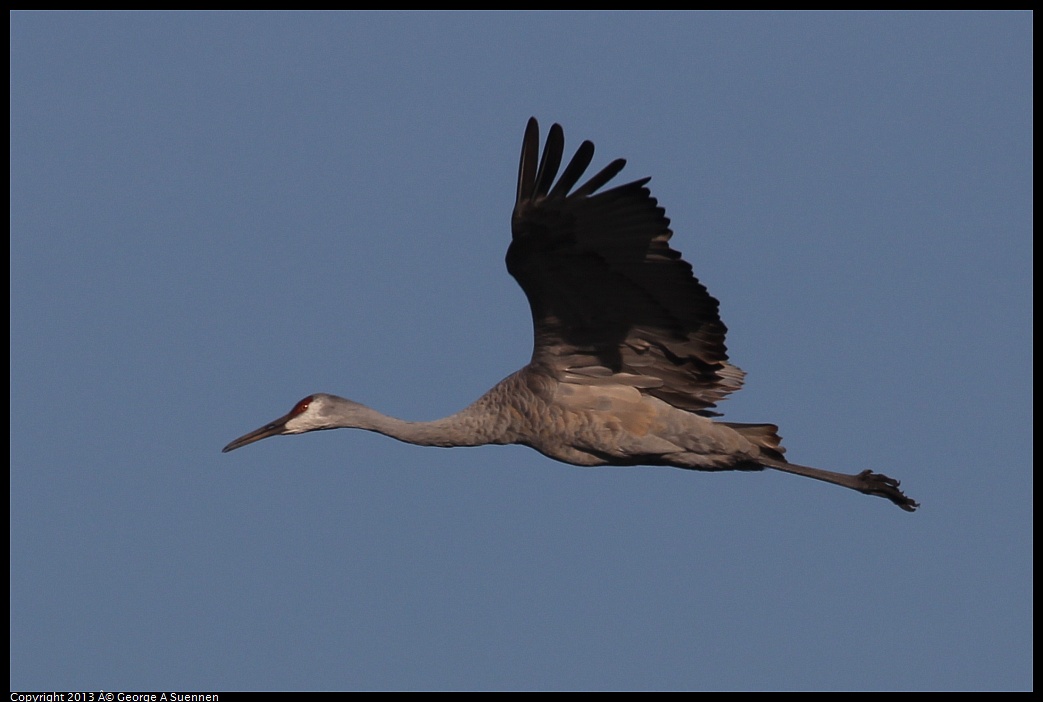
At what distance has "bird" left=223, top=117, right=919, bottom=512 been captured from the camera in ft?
30.7

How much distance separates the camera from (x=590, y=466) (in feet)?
34.3

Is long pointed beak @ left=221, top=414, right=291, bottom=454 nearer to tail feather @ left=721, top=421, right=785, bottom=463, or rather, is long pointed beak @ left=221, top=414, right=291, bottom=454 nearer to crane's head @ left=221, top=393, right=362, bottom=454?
crane's head @ left=221, top=393, right=362, bottom=454

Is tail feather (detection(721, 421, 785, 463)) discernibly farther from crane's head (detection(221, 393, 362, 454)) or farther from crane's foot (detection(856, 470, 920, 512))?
crane's head (detection(221, 393, 362, 454))

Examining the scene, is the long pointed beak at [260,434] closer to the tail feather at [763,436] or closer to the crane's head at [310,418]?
the crane's head at [310,418]

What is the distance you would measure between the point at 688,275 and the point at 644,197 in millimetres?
618

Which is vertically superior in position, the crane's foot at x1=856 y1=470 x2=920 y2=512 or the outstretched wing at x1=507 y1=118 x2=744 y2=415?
the outstretched wing at x1=507 y1=118 x2=744 y2=415

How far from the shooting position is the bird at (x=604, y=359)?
9.35 m

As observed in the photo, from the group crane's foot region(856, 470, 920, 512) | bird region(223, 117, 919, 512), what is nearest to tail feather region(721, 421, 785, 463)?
bird region(223, 117, 919, 512)

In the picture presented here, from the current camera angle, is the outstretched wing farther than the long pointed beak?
No

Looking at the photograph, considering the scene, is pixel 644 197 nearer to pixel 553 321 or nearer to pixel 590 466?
pixel 553 321

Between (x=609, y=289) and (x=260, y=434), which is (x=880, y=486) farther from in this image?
(x=260, y=434)
